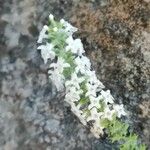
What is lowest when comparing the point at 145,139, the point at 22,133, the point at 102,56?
the point at 22,133

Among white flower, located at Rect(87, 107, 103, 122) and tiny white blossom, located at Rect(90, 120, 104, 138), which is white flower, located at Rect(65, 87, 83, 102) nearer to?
white flower, located at Rect(87, 107, 103, 122)

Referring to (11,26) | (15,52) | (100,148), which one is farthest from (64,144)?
(11,26)

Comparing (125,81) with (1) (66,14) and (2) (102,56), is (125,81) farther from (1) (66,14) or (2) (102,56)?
(1) (66,14)

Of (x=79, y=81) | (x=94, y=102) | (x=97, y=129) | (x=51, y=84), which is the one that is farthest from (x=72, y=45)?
(x=51, y=84)

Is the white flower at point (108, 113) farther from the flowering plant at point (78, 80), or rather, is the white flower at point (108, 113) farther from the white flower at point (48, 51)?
the white flower at point (48, 51)

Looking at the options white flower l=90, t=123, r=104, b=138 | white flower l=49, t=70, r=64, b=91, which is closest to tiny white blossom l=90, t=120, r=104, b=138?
white flower l=90, t=123, r=104, b=138

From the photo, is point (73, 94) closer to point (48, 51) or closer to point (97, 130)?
point (48, 51)

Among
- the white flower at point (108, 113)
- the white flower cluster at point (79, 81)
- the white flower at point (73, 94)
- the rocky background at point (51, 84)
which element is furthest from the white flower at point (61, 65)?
the rocky background at point (51, 84)
